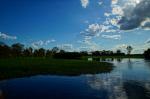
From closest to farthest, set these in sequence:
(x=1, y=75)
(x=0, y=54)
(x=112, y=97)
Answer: (x=112, y=97)
(x=1, y=75)
(x=0, y=54)

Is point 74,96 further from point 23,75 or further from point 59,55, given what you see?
point 59,55

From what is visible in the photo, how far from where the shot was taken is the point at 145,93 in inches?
1120

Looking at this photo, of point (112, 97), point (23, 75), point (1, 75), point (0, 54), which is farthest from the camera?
point (0, 54)

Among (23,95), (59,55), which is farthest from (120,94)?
(59,55)

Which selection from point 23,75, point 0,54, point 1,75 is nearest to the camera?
point 1,75

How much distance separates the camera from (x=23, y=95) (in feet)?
92.0

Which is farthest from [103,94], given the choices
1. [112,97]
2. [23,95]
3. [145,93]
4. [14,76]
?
[14,76]

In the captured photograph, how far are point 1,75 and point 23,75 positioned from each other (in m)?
5.10

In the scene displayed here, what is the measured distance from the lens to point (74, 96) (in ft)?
89.4

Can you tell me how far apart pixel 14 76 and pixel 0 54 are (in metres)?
136

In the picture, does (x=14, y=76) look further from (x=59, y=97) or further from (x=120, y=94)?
(x=120, y=94)

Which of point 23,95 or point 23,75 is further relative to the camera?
point 23,75

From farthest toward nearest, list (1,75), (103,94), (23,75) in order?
(23,75)
(1,75)
(103,94)

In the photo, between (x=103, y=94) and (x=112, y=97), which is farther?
(x=103, y=94)
